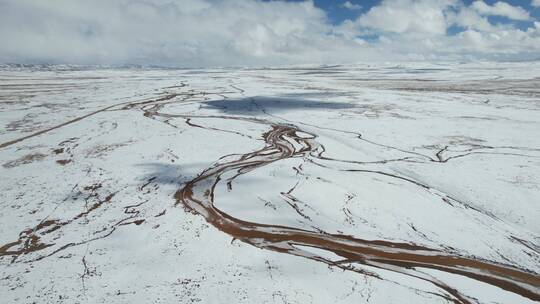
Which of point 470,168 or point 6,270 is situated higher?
point 470,168

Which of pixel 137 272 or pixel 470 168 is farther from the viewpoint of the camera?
pixel 470 168

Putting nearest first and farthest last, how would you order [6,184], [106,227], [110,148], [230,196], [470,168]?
[106,227] → [230,196] → [6,184] → [470,168] → [110,148]

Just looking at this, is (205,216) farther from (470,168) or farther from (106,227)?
(470,168)

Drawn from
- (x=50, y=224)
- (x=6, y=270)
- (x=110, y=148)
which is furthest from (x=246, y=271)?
(x=110, y=148)

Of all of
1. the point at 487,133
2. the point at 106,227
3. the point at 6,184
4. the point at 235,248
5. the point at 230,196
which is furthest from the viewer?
the point at 487,133

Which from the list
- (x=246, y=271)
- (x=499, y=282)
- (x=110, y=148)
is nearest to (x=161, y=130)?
(x=110, y=148)

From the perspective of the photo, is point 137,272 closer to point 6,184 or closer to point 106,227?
point 106,227
